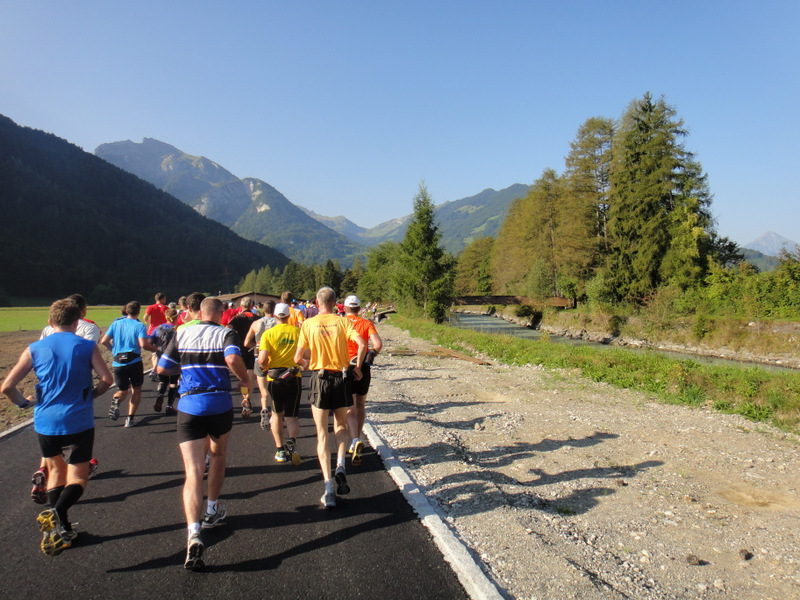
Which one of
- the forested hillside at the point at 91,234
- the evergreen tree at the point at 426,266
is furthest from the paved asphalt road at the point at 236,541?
the forested hillside at the point at 91,234

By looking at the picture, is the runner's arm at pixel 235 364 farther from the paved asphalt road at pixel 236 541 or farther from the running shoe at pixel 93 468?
the running shoe at pixel 93 468

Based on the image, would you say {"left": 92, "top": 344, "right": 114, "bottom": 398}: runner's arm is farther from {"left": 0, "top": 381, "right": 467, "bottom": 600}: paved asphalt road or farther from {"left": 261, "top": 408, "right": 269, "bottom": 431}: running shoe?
{"left": 261, "top": 408, "right": 269, "bottom": 431}: running shoe

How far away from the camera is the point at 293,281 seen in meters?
140

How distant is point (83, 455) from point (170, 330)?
16.0 ft

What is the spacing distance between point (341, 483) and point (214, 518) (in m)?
1.26

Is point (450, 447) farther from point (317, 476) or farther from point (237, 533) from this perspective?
point (237, 533)

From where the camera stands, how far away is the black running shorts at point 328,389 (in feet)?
16.1

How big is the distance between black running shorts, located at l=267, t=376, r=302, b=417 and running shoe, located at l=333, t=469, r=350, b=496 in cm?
136

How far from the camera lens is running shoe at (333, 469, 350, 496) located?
4.78 metres

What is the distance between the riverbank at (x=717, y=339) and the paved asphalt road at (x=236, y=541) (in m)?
23.6

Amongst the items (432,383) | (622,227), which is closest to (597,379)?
(432,383)

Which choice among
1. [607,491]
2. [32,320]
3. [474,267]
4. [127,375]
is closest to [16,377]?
[127,375]

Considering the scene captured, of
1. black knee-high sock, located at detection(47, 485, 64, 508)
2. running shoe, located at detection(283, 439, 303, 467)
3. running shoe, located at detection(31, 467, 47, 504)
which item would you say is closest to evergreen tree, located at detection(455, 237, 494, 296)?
running shoe, located at detection(283, 439, 303, 467)

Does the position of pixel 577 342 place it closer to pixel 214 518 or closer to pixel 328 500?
A: pixel 328 500
